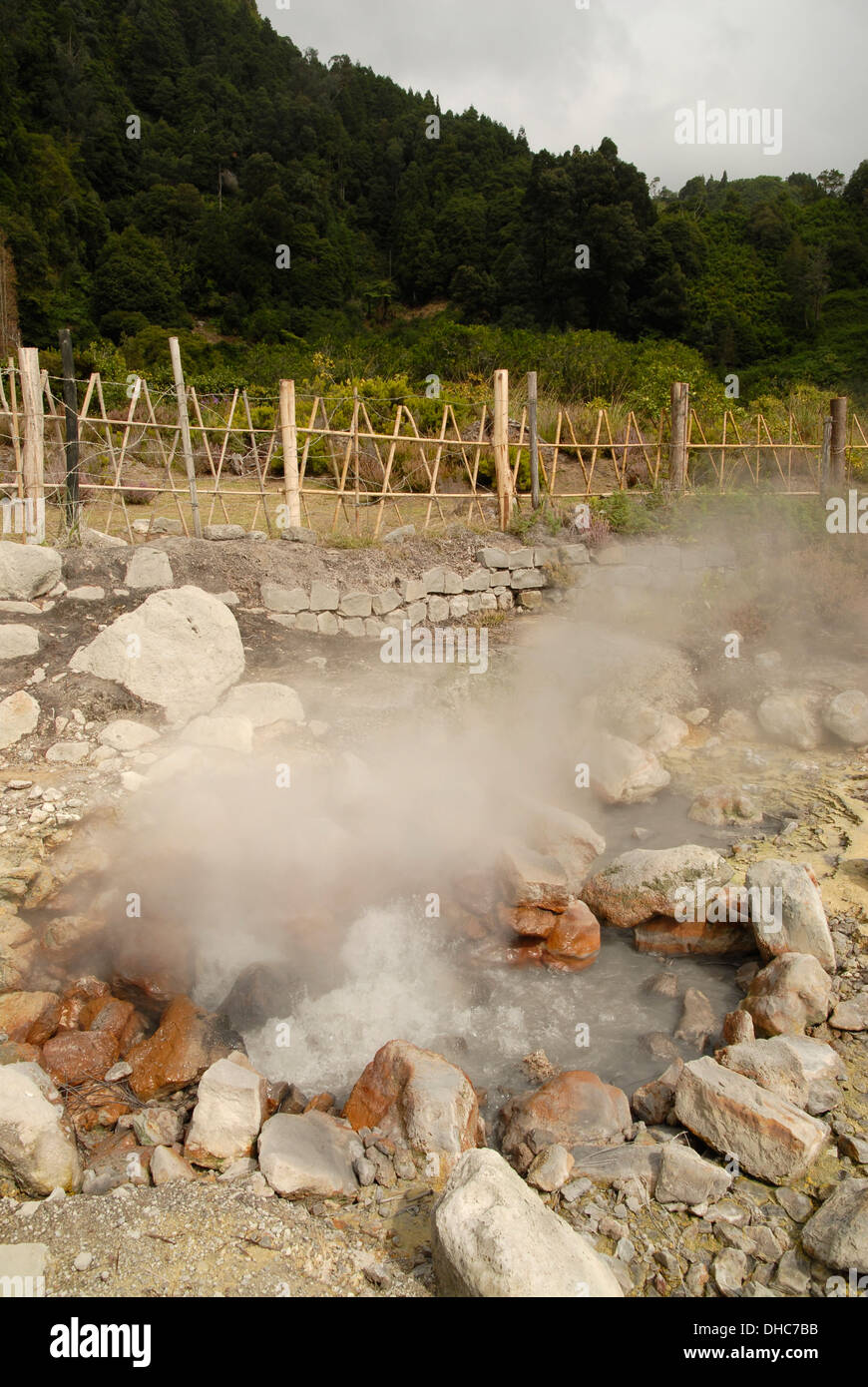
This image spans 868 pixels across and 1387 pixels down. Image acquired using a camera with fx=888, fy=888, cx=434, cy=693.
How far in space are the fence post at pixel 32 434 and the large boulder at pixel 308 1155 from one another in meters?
7.06

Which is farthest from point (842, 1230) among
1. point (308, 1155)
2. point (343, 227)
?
point (343, 227)

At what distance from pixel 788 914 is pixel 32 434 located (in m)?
8.09

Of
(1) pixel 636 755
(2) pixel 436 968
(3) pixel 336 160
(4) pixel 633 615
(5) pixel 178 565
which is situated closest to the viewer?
(2) pixel 436 968

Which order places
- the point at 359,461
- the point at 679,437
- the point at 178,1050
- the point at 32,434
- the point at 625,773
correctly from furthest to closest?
the point at 359,461 → the point at 679,437 → the point at 32,434 → the point at 625,773 → the point at 178,1050

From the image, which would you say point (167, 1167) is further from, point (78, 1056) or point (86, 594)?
point (86, 594)

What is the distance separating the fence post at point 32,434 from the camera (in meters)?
8.74

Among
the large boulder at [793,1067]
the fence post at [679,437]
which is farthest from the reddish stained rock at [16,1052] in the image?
the fence post at [679,437]

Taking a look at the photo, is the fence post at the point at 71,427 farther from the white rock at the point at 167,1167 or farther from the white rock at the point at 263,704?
the white rock at the point at 167,1167

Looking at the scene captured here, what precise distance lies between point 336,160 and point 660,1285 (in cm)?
4931

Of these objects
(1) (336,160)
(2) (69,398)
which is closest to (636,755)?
(2) (69,398)

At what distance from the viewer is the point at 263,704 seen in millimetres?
7730

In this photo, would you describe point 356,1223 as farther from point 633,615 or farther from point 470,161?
point 470,161
